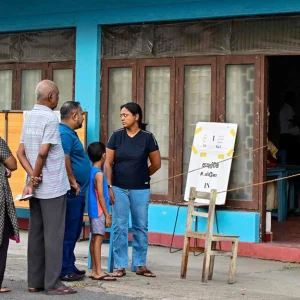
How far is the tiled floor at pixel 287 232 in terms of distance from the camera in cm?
1102

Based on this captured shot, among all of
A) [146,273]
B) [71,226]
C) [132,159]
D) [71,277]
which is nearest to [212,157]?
[132,159]

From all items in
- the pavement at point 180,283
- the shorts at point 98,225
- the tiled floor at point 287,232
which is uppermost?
the shorts at point 98,225

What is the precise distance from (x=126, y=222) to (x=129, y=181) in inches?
17.6

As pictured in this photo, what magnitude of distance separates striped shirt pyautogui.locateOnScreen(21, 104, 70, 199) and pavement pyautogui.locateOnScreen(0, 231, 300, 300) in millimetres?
991

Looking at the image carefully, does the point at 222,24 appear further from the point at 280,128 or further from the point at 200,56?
the point at 280,128

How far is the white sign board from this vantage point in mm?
11062

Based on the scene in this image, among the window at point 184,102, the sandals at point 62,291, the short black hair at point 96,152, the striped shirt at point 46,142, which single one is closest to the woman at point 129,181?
the short black hair at point 96,152

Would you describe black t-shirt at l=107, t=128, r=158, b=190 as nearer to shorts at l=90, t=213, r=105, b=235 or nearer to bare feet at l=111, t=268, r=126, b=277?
shorts at l=90, t=213, r=105, b=235

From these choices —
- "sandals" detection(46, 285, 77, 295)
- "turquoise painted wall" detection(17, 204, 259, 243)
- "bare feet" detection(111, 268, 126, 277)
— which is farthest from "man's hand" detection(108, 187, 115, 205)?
"turquoise painted wall" detection(17, 204, 259, 243)

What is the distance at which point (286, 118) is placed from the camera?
49.1 feet

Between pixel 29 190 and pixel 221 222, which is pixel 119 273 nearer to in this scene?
pixel 29 190

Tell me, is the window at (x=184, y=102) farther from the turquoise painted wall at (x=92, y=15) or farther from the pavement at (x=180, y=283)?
the pavement at (x=180, y=283)

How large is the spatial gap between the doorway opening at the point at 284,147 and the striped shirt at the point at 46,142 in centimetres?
392

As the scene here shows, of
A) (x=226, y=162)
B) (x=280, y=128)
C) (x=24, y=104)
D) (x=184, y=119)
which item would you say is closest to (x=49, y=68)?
(x=24, y=104)
